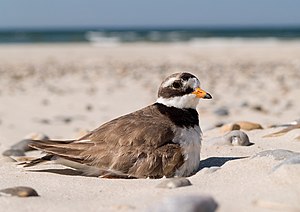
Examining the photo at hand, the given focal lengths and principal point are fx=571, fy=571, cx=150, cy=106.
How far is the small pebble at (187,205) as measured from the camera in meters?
2.71

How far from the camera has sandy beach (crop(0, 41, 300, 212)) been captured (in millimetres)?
3189

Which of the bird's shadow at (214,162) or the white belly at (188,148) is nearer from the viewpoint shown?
the white belly at (188,148)

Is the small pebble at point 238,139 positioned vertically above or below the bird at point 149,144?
below

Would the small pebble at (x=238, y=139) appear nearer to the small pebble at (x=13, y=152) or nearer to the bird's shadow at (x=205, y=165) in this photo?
the bird's shadow at (x=205, y=165)

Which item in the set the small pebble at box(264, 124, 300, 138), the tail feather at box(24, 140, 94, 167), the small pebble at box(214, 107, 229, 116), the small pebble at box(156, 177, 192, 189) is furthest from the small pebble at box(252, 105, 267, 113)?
the small pebble at box(156, 177, 192, 189)

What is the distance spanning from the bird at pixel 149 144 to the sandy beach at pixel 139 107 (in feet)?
0.36

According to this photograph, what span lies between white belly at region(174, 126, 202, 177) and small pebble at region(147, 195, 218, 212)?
110 cm

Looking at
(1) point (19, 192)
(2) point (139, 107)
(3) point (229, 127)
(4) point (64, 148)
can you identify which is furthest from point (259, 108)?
(1) point (19, 192)

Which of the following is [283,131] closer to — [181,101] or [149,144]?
[181,101]

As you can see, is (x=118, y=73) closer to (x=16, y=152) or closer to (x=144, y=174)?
(x=16, y=152)

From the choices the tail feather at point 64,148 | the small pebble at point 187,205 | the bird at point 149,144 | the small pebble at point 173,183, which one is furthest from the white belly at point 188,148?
the small pebble at point 187,205

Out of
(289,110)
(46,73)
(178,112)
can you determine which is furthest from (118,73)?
(178,112)

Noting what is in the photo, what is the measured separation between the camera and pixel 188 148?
A: 3.95m

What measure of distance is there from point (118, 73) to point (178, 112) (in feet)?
40.9
